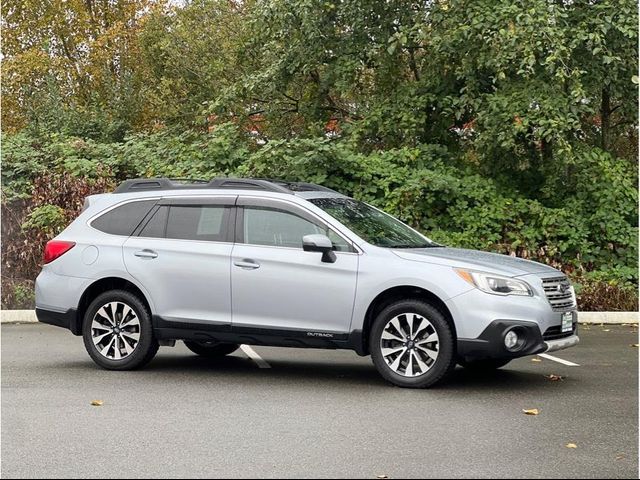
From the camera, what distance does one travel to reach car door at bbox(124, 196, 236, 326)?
10.9 m

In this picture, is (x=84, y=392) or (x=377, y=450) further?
(x=84, y=392)

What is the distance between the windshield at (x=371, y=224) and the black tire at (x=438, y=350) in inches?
29.4

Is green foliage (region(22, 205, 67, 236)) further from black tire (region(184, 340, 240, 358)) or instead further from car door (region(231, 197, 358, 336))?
car door (region(231, 197, 358, 336))

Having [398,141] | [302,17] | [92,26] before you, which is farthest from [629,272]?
[92,26]

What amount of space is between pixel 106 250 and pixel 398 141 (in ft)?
30.3

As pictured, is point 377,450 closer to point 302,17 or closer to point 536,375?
point 536,375

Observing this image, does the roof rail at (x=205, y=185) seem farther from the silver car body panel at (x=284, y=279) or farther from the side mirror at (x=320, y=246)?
the side mirror at (x=320, y=246)

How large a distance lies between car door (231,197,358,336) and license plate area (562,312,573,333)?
1955 mm

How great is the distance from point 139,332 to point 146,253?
790 mm

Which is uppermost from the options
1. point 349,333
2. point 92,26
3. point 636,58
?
point 92,26

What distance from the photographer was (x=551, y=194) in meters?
18.7

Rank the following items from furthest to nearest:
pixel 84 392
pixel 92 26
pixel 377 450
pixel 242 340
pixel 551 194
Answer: pixel 92 26 < pixel 551 194 < pixel 242 340 < pixel 84 392 < pixel 377 450

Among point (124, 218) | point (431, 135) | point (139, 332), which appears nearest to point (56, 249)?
point (124, 218)

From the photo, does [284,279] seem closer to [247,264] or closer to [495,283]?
[247,264]
